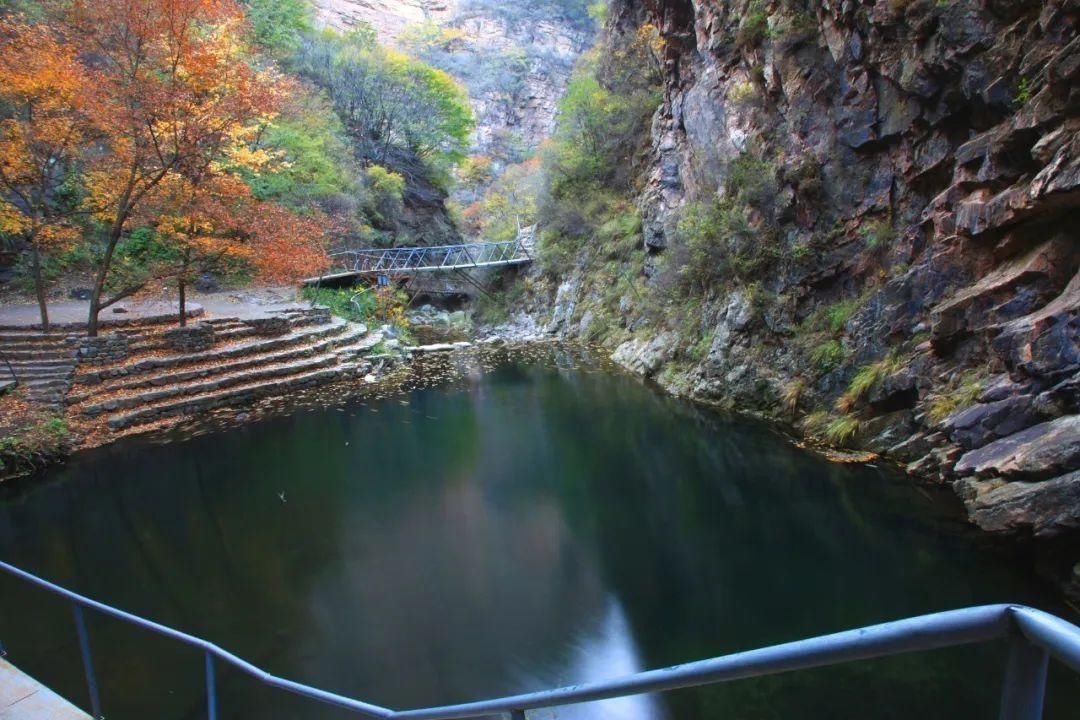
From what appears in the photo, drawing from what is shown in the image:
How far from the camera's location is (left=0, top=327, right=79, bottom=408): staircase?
1161cm

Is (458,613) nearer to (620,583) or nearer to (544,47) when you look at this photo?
(620,583)

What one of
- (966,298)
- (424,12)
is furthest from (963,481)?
(424,12)

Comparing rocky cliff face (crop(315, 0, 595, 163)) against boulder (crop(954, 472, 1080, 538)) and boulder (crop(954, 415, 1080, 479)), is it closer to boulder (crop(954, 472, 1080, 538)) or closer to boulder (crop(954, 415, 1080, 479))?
boulder (crop(954, 415, 1080, 479))

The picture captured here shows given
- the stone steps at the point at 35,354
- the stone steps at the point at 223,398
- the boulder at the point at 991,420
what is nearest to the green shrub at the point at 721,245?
the boulder at the point at 991,420

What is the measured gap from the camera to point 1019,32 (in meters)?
7.79

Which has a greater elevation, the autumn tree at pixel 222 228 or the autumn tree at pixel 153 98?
the autumn tree at pixel 153 98

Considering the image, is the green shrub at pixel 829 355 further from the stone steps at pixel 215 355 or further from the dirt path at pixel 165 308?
the dirt path at pixel 165 308

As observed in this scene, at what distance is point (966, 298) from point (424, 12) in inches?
2817

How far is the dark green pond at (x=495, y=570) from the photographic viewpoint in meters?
4.90

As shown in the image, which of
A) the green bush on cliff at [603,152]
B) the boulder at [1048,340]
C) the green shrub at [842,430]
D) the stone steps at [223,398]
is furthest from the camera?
the green bush on cliff at [603,152]

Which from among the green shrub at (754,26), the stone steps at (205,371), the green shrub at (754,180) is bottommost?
the stone steps at (205,371)

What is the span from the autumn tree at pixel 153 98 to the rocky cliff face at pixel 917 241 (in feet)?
36.6

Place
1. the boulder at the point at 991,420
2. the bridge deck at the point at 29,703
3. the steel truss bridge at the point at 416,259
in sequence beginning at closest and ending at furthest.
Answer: the bridge deck at the point at 29,703
the boulder at the point at 991,420
the steel truss bridge at the point at 416,259

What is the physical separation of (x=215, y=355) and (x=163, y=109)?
5.54m
